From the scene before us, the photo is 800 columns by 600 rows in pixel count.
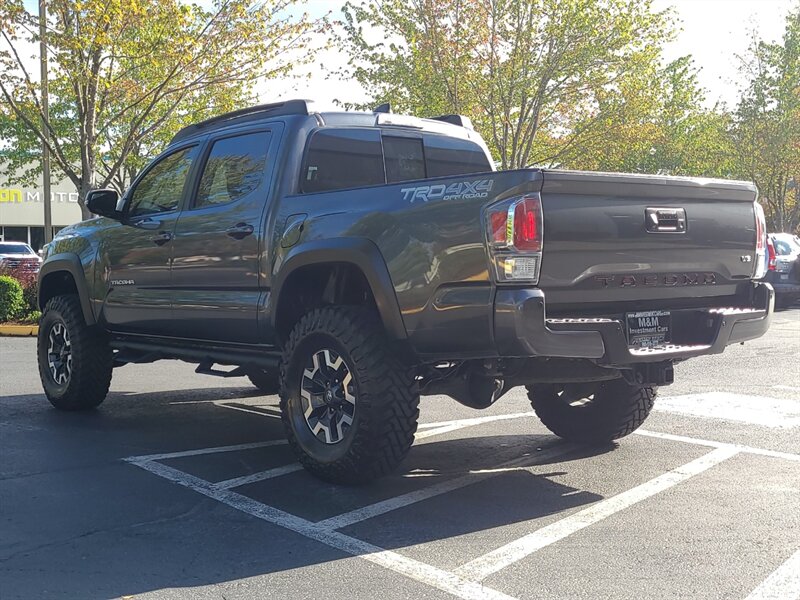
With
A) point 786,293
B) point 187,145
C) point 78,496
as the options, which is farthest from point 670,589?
point 786,293

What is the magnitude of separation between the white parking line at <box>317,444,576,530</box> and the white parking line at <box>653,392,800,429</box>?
Result: 5.45ft

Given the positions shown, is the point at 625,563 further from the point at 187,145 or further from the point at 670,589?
the point at 187,145

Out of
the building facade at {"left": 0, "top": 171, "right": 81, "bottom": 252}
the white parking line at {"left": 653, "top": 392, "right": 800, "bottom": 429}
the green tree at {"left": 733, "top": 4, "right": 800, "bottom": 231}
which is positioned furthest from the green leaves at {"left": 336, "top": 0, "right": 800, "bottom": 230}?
the building facade at {"left": 0, "top": 171, "right": 81, "bottom": 252}

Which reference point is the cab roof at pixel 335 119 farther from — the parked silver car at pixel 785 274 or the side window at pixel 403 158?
the parked silver car at pixel 785 274

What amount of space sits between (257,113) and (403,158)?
1041 millimetres

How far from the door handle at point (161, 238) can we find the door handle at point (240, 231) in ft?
2.41

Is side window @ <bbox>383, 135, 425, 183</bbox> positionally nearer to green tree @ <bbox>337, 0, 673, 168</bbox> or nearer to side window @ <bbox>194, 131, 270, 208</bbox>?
side window @ <bbox>194, 131, 270, 208</bbox>

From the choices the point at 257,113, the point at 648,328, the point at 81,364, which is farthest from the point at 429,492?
the point at 81,364

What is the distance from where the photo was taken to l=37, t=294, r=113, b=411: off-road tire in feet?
23.9

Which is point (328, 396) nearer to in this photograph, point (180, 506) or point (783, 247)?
point (180, 506)

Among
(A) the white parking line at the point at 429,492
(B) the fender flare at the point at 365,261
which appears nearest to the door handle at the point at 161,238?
(B) the fender flare at the point at 365,261

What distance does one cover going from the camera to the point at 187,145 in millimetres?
6664

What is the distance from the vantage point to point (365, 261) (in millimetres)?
4883

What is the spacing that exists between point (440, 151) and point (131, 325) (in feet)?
8.67
